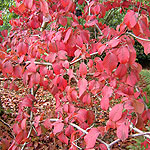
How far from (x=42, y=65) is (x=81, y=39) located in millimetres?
398

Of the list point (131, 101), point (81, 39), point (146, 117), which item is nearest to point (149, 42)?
point (131, 101)

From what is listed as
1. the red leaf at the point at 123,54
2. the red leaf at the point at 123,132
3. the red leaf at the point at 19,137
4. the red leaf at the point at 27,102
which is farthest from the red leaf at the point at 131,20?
the red leaf at the point at 19,137

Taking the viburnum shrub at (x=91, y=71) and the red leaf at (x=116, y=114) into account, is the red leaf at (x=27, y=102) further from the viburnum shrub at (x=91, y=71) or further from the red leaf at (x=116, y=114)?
the red leaf at (x=116, y=114)

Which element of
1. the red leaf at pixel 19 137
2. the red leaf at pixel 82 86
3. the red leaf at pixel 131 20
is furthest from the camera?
the red leaf at pixel 19 137

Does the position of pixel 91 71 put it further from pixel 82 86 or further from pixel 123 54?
pixel 123 54

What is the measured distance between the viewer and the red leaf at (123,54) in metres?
0.78

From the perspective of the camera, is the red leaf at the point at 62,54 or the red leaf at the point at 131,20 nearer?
the red leaf at the point at 131,20

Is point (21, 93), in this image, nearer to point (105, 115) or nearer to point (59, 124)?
point (105, 115)

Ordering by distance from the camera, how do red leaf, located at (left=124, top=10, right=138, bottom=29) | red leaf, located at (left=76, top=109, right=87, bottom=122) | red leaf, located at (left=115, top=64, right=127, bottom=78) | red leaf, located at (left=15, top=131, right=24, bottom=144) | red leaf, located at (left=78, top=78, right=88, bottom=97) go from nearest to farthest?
red leaf, located at (left=124, top=10, right=138, bottom=29) < red leaf, located at (left=115, top=64, right=127, bottom=78) < red leaf, located at (left=78, top=78, right=88, bottom=97) < red leaf, located at (left=76, top=109, right=87, bottom=122) < red leaf, located at (left=15, top=131, right=24, bottom=144)

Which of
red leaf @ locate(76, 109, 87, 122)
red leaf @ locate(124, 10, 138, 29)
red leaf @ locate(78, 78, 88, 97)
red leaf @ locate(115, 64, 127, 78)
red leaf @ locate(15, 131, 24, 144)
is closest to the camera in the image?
red leaf @ locate(124, 10, 138, 29)

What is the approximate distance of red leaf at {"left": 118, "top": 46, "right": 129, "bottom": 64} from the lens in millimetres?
784

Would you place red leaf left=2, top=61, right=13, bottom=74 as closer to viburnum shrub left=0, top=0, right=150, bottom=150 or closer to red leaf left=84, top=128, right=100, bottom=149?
viburnum shrub left=0, top=0, right=150, bottom=150

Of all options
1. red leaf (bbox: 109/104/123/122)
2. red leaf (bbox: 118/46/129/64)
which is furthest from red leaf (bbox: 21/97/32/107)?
red leaf (bbox: 118/46/129/64)

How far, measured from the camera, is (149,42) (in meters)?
0.82
